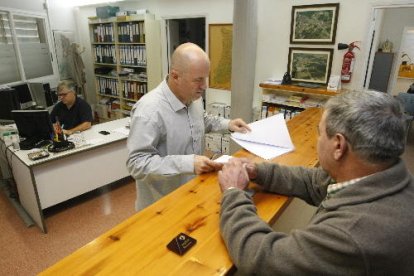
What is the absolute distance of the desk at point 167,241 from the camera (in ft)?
2.29

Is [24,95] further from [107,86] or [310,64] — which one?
[310,64]

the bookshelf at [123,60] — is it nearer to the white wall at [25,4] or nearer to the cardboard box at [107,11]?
the cardboard box at [107,11]

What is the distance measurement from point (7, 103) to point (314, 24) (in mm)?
3757

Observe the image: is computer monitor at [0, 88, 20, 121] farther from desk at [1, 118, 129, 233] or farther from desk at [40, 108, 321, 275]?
desk at [40, 108, 321, 275]

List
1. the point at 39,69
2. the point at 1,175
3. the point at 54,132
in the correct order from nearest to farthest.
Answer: the point at 54,132
the point at 1,175
the point at 39,69

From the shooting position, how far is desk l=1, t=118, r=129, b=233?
257 cm

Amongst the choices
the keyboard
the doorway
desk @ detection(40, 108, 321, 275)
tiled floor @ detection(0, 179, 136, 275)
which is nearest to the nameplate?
desk @ detection(40, 108, 321, 275)

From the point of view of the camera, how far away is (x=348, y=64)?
321cm

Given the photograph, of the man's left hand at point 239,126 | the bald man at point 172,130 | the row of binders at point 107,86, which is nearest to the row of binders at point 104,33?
the row of binders at point 107,86

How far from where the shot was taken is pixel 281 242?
0.67 m

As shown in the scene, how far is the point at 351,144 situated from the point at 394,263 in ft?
0.90

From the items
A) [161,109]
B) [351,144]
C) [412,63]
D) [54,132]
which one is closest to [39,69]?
[54,132]

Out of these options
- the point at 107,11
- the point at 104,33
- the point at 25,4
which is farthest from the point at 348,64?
the point at 25,4

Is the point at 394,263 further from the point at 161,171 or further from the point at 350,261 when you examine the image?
the point at 161,171
